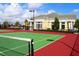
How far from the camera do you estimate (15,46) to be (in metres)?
9.73

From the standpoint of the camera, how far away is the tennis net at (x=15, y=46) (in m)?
9.26

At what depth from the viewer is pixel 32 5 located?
938 cm

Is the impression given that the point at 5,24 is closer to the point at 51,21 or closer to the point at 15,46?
the point at 15,46

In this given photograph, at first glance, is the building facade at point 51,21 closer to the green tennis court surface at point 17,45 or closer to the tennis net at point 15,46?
the green tennis court surface at point 17,45

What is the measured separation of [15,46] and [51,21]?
1.00 metres

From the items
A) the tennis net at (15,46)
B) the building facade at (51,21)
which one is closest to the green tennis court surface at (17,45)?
the tennis net at (15,46)

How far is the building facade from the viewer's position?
31.0 feet

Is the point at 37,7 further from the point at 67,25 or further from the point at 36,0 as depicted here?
the point at 67,25

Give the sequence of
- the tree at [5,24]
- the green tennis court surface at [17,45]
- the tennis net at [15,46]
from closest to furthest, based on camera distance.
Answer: the tennis net at [15,46] < the green tennis court surface at [17,45] < the tree at [5,24]

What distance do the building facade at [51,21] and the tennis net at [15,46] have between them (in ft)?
1.36

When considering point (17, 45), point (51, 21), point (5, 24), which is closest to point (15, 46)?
point (17, 45)

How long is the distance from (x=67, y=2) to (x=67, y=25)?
0.54 meters

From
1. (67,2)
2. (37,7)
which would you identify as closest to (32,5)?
(37,7)

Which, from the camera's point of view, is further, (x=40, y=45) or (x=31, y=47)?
(x=40, y=45)
